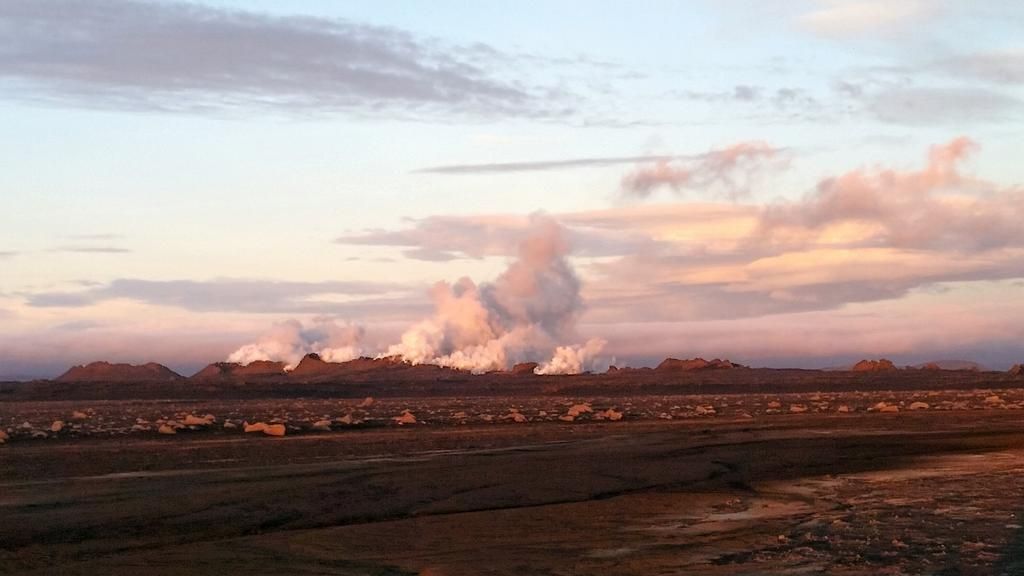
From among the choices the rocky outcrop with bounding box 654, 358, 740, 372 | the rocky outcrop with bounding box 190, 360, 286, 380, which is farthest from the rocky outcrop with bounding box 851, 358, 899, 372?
the rocky outcrop with bounding box 190, 360, 286, 380

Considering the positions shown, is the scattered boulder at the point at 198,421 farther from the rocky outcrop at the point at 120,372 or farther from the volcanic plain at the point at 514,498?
the rocky outcrop at the point at 120,372

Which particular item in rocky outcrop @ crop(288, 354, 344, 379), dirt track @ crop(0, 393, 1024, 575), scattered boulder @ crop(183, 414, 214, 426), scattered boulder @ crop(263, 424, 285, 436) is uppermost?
rocky outcrop @ crop(288, 354, 344, 379)

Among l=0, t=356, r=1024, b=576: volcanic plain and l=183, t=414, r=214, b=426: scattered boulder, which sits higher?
l=183, t=414, r=214, b=426: scattered boulder

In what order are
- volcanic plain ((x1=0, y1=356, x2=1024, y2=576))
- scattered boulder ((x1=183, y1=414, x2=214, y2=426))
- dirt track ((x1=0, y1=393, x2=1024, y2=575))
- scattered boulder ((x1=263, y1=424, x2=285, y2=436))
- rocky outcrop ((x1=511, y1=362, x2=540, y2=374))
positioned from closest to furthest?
dirt track ((x1=0, y1=393, x2=1024, y2=575)) < volcanic plain ((x1=0, y1=356, x2=1024, y2=576)) < scattered boulder ((x1=263, y1=424, x2=285, y2=436)) < scattered boulder ((x1=183, y1=414, x2=214, y2=426)) < rocky outcrop ((x1=511, y1=362, x2=540, y2=374))

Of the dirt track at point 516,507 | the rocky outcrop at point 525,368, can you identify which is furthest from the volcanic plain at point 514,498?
the rocky outcrop at point 525,368

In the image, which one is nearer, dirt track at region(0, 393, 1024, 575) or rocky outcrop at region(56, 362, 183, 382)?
dirt track at region(0, 393, 1024, 575)

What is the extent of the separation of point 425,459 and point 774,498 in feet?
39.3

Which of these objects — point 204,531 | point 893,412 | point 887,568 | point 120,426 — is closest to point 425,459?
point 204,531

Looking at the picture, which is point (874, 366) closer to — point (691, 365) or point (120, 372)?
point (691, 365)

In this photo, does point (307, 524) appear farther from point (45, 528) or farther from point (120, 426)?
point (120, 426)

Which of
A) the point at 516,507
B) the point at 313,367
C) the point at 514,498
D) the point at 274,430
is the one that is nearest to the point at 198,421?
the point at 274,430

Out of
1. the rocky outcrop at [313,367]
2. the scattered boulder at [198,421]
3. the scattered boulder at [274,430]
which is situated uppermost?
the rocky outcrop at [313,367]

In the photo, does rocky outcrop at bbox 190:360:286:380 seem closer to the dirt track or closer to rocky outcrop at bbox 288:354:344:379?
rocky outcrop at bbox 288:354:344:379

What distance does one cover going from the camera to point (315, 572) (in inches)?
663
